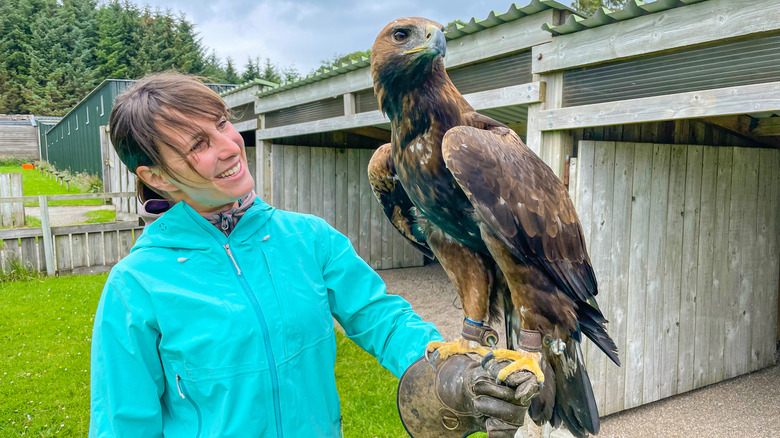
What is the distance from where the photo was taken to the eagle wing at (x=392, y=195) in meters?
1.81

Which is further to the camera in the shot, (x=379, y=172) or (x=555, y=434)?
(x=555, y=434)

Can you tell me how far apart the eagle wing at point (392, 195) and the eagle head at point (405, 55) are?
0.36 meters

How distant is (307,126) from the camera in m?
5.45

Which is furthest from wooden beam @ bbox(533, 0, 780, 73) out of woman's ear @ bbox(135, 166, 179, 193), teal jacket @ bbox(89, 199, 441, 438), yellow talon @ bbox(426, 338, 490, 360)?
woman's ear @ bbox(135, 166, 179, 193)

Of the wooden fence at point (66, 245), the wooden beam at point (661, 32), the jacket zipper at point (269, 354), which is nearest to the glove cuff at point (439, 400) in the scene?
the jacket zipper at point (269, 354)

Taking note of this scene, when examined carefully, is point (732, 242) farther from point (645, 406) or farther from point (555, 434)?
point (555, 434)

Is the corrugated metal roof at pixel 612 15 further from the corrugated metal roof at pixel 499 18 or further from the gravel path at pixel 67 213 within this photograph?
the gravel path at pixel 67 213

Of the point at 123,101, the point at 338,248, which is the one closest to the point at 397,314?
the point at 338,248

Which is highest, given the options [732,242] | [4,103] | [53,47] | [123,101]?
[53,47]

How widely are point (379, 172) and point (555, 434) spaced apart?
2.40 metres

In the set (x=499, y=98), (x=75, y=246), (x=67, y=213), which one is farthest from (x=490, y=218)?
(x=67, y=213)

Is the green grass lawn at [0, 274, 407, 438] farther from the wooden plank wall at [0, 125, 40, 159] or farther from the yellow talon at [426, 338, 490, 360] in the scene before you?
the wooden plank wall at [0, 125, 40, 159]

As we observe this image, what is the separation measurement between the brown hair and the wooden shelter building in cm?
209

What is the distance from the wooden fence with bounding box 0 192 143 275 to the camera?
6818mm
